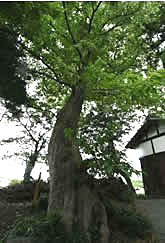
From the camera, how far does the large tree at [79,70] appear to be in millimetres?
3186

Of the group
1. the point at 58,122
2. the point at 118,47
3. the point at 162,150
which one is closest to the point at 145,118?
the point at 162,150

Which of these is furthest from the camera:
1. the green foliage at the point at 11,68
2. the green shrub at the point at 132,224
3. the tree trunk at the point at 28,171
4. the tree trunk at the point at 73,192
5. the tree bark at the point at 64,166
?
the tree trunk at the point at 28,171

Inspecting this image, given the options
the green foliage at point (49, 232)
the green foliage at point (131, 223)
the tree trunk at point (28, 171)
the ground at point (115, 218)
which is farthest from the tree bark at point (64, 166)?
the tree trunk at point (28, 171)

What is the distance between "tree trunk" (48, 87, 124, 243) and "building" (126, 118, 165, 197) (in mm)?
4923

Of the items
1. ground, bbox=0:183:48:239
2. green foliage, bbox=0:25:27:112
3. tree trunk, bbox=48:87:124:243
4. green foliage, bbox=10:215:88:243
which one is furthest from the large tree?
ground, bbox=0:183:48:239

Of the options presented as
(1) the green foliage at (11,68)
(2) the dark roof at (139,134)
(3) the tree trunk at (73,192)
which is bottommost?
(3) the tree trunk at (73,192)

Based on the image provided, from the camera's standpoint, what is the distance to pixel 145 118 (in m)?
9.04

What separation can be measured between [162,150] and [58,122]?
6.29 m

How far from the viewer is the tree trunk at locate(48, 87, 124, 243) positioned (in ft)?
10.2

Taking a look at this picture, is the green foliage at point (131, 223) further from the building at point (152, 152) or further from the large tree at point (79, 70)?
the building at point (152, 152)

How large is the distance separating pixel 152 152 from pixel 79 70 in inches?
265

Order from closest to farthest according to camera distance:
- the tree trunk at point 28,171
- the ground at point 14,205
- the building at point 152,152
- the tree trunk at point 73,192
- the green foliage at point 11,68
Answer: the tree trunk at point 73,192 < the ground at point 14,205 < the green foliage at point 11,68 < the building at point 152,152 < the tree trunk at point 28,171

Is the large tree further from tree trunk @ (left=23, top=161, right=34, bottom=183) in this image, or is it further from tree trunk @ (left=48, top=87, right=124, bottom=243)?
tree trunk @ (left=23, top=161, right=34, bottom=183)

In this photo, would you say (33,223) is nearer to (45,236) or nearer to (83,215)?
(45,236)
